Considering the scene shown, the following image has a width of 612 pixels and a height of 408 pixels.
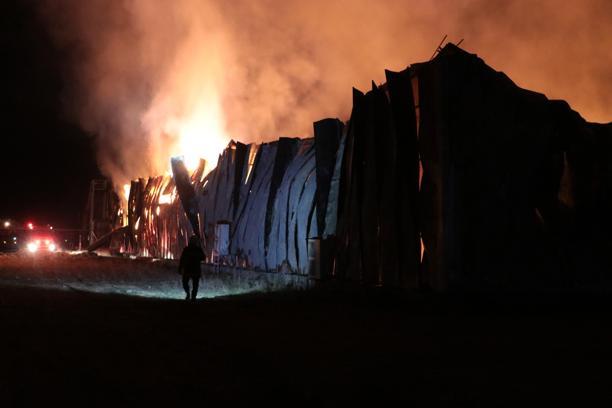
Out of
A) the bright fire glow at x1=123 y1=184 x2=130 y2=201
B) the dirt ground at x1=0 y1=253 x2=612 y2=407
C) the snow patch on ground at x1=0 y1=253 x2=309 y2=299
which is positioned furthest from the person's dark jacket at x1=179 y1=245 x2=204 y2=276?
the bright fire glow at x1=123 y1=184 x2=130 y2=201

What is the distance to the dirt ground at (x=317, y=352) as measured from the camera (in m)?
4.79

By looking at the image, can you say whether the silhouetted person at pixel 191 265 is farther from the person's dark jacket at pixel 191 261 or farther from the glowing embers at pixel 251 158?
the glowing embers at pixel 251 158

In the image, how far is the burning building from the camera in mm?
9516

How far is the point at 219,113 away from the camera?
76.2 ft

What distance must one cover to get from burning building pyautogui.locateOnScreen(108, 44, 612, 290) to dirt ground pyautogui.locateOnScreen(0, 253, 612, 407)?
650 millimetres

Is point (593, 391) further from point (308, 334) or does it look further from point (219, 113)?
point (219, 113)

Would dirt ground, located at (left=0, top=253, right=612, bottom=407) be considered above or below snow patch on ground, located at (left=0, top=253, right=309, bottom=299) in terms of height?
below

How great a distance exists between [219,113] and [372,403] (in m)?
19.8

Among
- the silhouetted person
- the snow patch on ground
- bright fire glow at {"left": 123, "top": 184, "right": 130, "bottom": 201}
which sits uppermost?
bright fire glow at {"left": 123, "top": 184, "right": 130, "bottom": 201}

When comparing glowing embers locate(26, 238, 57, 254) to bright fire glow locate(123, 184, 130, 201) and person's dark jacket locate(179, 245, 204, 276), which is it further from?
person's dark jacket locate(179, 245, 204, 276)

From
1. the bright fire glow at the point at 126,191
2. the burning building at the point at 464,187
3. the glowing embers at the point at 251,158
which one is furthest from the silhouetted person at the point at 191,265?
the bright fire glow at the point at 126,191

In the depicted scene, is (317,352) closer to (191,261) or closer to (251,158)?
(191,261)

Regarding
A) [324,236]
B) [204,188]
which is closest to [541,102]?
[324,236]

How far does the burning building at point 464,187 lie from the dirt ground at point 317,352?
0.65 meters
